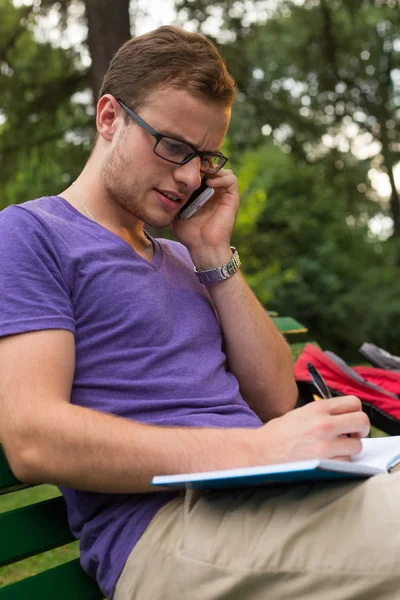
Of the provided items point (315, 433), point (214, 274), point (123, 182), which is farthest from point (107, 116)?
point (315, 433)


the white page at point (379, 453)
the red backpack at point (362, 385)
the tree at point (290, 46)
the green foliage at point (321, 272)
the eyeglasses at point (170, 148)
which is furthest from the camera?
the green foliage at point (321, 272)

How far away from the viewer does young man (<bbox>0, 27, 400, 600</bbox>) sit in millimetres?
1603

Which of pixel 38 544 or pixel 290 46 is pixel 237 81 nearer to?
pixel 290 46

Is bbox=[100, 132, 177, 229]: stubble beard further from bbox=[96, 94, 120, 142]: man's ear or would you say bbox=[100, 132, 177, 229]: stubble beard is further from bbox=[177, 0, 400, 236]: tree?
bbox=[177, 0, 400, 236]: tree

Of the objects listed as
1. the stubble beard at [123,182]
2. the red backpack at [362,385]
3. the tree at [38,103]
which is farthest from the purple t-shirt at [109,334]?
the tree at [38,103]

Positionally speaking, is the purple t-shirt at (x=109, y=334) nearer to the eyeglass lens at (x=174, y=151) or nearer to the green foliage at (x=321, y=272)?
the eyeglass lens at (x=174, y=151)

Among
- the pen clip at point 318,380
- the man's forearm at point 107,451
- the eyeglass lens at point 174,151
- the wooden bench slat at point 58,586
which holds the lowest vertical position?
the wooden bench slat at point 58,586

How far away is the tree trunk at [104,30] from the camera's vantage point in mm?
6949

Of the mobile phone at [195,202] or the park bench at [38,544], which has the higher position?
the mobile phone at [195,202]

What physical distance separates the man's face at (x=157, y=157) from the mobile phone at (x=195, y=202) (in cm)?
25

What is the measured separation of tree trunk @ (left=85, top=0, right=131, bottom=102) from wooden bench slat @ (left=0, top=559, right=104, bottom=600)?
5.63m

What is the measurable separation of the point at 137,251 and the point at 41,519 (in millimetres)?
802

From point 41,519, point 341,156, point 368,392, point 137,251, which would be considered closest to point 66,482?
point 41,519

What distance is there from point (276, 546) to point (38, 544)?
683 mm
